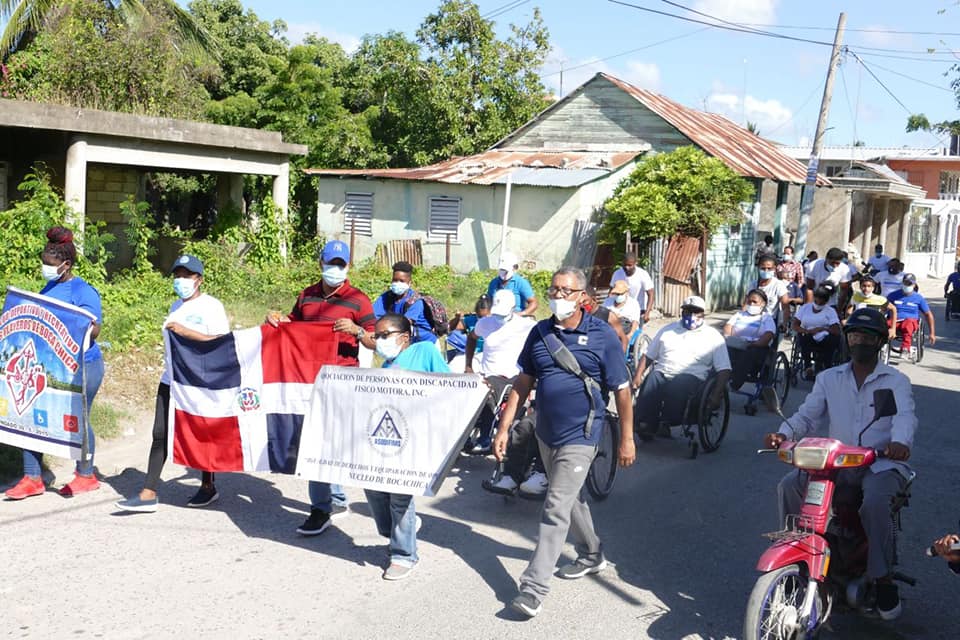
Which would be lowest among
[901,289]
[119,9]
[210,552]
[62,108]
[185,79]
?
[210,552]

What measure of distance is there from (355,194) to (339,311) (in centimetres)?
1847

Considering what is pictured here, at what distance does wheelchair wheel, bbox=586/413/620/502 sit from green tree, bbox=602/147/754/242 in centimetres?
1389

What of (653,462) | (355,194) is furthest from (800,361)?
→ (355,194)

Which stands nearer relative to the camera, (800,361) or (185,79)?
(800,361)

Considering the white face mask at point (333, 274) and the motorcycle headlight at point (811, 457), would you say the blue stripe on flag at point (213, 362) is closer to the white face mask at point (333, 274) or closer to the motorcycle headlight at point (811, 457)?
the white face mask at point (333, 274)

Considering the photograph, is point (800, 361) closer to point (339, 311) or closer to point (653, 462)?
point (653, 462)

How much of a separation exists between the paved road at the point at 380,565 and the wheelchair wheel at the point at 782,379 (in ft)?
11.9

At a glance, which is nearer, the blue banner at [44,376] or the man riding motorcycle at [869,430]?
the man riding motorcycle at [869,430]

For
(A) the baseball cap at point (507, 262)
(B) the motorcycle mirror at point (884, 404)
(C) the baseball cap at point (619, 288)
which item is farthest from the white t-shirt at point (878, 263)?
(B) the motorcycle mirror at point (884, 404)

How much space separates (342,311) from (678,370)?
3935 millimetres

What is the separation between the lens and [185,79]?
23297mm

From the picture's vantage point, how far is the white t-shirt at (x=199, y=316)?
7.36 m

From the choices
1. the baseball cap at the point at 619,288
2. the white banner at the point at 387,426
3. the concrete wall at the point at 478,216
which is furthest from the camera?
the concrete wall at the point at 478,216

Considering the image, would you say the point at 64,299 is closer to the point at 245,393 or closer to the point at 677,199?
the point at 245,393
